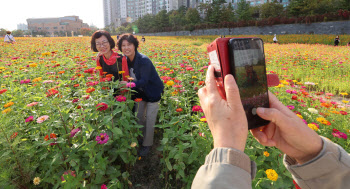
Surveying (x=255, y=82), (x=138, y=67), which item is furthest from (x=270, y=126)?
(x=138, y=67)

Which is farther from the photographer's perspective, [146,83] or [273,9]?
[273,9]

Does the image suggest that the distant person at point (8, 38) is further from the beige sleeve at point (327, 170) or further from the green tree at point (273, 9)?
the green tree at point (273, 9)

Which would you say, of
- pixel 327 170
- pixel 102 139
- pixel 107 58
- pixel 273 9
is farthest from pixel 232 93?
pixel 273 9

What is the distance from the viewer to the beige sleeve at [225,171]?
20.4 inches

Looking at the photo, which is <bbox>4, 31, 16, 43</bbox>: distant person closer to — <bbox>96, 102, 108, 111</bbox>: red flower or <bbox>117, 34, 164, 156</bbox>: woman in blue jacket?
<bbox>117, 34, 164, 156</bbox>: woman in blue jacket

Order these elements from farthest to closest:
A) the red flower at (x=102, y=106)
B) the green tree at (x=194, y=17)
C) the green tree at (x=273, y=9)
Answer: the green tree at (x=194, y=17) → the green tree at (x=273, y=9) → the red flower at (x=102, y=106)

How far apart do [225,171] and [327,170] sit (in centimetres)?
46

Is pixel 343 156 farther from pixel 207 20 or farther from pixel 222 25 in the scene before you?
pixel 207 20

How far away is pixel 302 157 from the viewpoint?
0.80 m

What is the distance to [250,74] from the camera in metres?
0.77

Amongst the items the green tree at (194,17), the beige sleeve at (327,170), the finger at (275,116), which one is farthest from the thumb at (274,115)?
the green tree at (194,17)

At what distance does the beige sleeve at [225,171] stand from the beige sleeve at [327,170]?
A: 0.35 meters

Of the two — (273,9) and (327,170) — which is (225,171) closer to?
(327,170)

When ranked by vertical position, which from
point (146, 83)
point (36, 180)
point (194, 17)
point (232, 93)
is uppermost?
point (194, 17)
